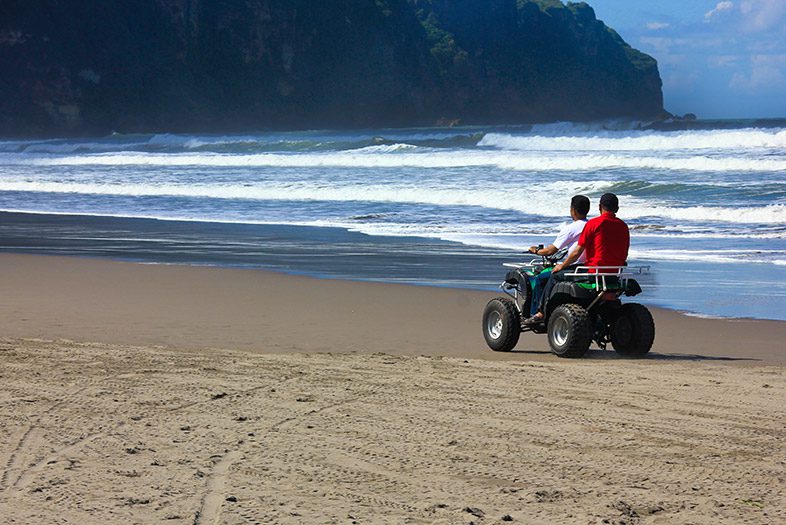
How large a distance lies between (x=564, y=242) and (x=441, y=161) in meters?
29.6

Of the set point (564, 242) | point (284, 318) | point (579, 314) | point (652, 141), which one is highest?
point (652, 141)

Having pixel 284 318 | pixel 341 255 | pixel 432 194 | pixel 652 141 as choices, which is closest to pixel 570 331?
pixel 284 318

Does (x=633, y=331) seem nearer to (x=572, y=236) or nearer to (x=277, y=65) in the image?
(x=572, y=236)

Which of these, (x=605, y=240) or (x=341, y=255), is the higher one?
(x=605, y=240)

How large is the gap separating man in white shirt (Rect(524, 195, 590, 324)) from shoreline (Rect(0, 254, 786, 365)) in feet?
1.21

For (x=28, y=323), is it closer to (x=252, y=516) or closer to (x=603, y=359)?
(x=603, y=359)

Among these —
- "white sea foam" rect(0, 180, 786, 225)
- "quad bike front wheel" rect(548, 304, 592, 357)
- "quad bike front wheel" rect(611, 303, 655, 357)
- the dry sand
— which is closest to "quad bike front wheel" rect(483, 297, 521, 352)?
"quad bike front wheel" rect(548, 304, 592, 357)

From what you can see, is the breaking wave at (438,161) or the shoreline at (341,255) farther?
the breaking wave at (438,161)

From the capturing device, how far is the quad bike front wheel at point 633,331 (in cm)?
798

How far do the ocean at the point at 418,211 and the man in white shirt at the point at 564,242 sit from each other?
8.41 feet

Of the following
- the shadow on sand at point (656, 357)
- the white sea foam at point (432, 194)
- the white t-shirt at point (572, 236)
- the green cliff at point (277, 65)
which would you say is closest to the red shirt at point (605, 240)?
the white t-shirt at point (572, 236)

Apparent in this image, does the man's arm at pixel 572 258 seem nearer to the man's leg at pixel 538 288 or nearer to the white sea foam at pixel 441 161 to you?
the man's leg at pixel 538 288

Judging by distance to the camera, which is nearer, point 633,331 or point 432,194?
point 633,331

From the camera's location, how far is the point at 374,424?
545 cm
